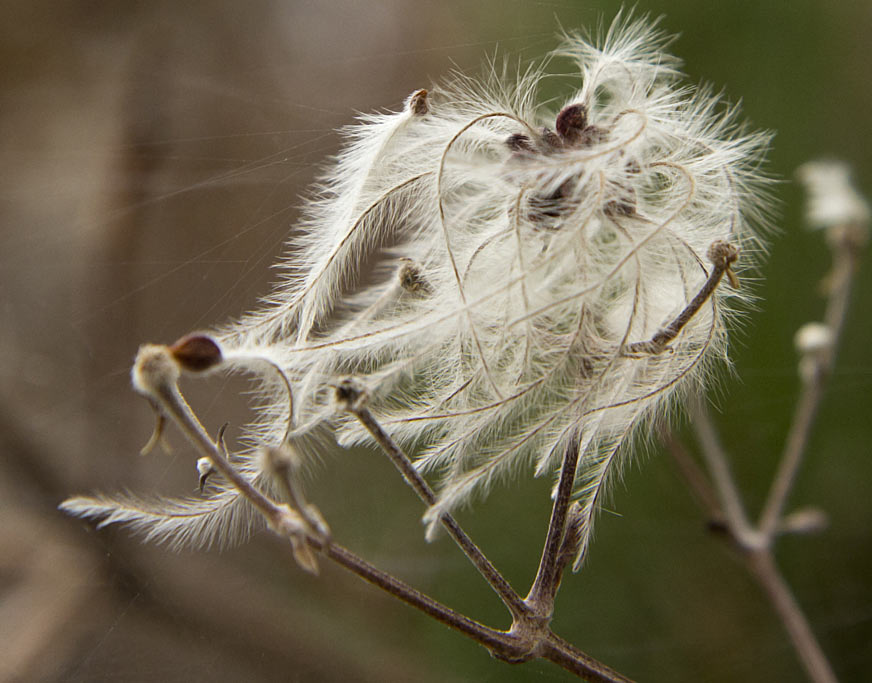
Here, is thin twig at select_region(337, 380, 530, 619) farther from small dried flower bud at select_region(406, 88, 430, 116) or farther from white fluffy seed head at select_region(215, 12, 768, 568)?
small dried flower bud at select_region(406, 88, 430, 116)

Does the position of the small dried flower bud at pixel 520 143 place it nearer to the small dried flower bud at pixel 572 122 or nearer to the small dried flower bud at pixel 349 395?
the small dried flower bud at pixel 572 122

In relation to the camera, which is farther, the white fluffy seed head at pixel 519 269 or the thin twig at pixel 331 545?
the white fluffy seed head at pixel 519 269

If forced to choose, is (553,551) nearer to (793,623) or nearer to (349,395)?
(349,395)

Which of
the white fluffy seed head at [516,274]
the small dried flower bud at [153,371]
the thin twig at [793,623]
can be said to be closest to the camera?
the small dried flower bud at [153,371]

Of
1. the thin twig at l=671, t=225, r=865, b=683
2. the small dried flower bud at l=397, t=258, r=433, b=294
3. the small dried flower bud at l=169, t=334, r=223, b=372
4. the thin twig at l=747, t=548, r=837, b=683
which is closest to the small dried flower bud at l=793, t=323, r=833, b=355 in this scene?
the thin twig at l=671, t=225, r=865, b=683

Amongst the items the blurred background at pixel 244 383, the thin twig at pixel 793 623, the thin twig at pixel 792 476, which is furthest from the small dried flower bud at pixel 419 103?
the thin twig at pixel 793 623

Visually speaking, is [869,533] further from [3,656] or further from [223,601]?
[3,656]

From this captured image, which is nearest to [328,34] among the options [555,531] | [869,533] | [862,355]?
[555,531]

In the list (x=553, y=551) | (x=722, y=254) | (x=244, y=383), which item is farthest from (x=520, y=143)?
(x=244, y=383)
